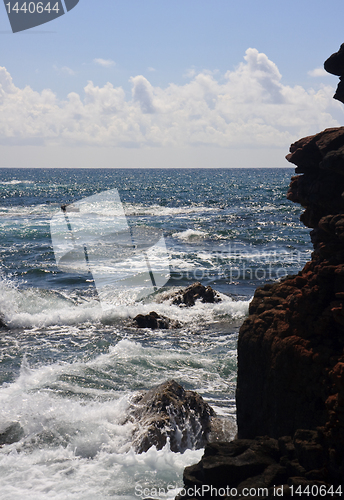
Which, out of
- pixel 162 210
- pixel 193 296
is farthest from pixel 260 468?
pixel 162 210

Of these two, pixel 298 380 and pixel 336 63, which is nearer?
pixel 298 380

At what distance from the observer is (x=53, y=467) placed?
20.8 feet

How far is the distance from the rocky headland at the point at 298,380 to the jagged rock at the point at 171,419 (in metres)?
1.29

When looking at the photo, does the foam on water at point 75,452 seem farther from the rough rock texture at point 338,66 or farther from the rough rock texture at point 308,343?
the rough rock texture at point 338,66

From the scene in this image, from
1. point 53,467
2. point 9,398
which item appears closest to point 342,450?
point 53,467

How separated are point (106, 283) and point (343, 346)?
1431cm

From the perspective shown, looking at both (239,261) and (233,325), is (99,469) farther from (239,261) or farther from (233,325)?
(239,261)

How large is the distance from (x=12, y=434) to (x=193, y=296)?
891cm

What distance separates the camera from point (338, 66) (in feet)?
22.4

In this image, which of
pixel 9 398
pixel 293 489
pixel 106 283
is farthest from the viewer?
pixel 106 283

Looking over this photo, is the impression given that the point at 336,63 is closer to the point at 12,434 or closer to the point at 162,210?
the point at 12,434

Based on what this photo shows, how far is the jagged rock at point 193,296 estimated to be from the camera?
15.4 meters

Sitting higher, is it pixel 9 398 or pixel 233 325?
pixel 9 398

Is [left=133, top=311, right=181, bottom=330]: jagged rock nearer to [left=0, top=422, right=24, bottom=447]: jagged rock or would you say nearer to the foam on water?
the foam on water
